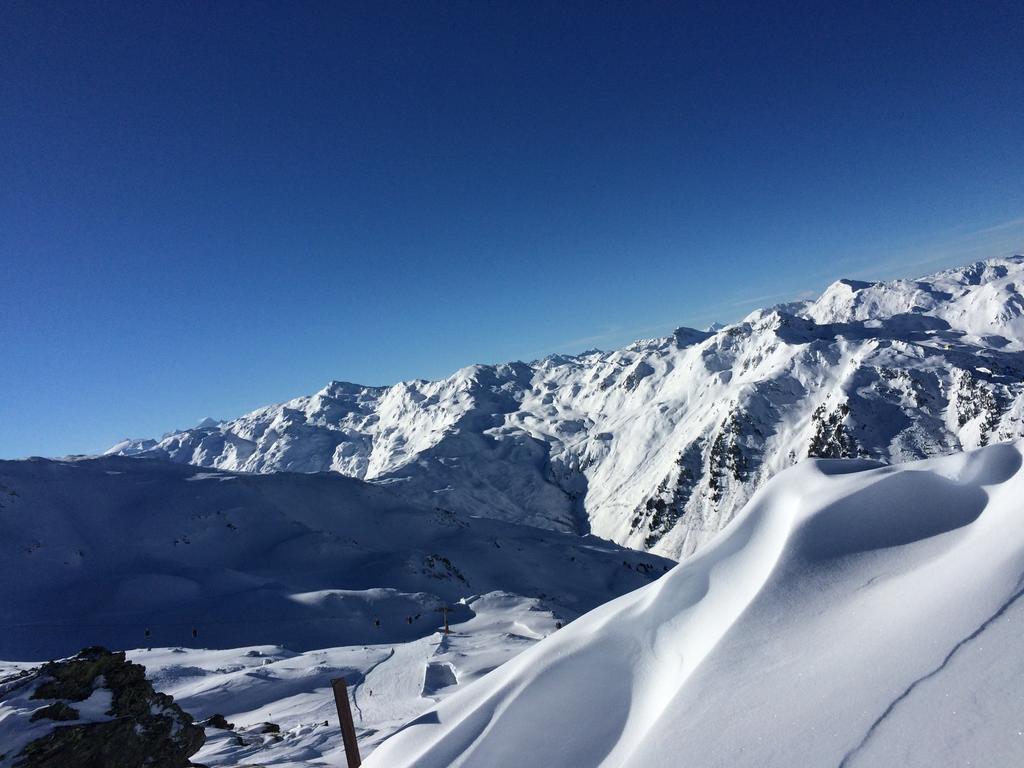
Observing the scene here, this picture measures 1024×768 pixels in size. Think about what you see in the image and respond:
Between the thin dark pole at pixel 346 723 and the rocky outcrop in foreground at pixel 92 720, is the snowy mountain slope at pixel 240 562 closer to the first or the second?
the rocky outcrop in foreground at pixel 92 720

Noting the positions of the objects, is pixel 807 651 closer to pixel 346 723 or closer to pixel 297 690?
pixel 346 723

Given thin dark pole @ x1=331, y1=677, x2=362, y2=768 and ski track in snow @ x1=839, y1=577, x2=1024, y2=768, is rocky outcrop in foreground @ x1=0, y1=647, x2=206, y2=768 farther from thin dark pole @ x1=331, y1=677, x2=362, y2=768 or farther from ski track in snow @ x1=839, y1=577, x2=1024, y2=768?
ski track in snow @ x1=839, y1=577, x2=1024, y2=768

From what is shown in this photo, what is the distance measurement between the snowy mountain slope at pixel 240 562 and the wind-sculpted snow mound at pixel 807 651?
40907mm

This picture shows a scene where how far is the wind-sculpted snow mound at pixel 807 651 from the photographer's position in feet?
10.9

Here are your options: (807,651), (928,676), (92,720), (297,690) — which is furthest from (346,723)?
(297,690)

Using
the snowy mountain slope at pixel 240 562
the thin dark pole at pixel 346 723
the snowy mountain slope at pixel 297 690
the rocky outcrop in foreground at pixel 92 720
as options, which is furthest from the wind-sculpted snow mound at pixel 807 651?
the snowy mountain slope at pixel 240 562

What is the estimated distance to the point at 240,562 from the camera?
64.8 meters

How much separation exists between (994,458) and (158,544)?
78390 mm

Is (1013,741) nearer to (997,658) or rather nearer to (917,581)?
(997,658)

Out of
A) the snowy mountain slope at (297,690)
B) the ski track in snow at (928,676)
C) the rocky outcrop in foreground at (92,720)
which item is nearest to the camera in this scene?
the ski track in snow at (928,676)

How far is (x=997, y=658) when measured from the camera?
334 cm

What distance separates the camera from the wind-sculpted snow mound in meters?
3.31

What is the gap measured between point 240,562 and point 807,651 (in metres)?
73.1

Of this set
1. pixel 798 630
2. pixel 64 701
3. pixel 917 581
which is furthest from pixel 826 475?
pixel 64 701
